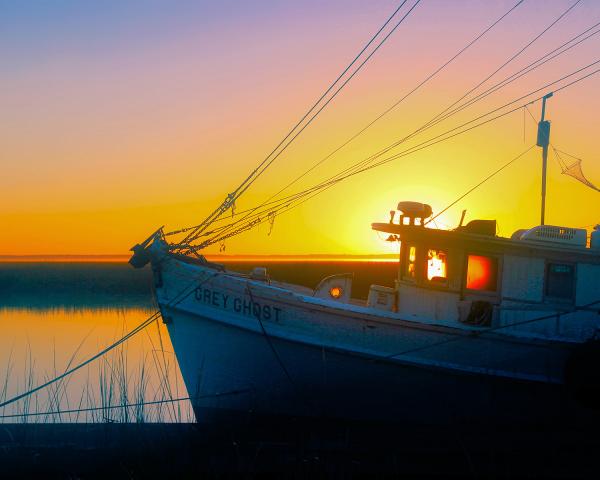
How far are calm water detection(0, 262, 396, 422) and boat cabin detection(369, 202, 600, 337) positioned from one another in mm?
5239

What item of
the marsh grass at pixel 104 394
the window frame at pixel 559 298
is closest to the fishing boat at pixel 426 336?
the window frame at pixel 559 298

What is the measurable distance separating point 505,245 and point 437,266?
1.37 metres

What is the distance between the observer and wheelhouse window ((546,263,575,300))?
13.6 metres

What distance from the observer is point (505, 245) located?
45.0 ft

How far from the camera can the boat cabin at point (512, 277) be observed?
13.5 metres

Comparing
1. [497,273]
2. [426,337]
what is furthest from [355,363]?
[497,273]

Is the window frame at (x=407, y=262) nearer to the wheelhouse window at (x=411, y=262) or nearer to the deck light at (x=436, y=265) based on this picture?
the wheelhouse window at (x=411, y=262)

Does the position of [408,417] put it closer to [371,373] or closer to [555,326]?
[371,373]

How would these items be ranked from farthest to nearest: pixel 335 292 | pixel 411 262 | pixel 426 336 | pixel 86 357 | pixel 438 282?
pixel 86 357 → pixel 335 292 → pixel 411 262 → pixel 438 282 → pixel 426 336

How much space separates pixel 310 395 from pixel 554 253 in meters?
4.98

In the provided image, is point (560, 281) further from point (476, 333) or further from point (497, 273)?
point (476, 333)

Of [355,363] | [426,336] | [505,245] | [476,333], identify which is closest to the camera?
[476,333]

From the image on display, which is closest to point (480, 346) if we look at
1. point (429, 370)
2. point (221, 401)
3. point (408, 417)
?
point (429, 370)

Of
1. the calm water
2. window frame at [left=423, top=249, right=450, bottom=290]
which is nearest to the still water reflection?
the calm water
